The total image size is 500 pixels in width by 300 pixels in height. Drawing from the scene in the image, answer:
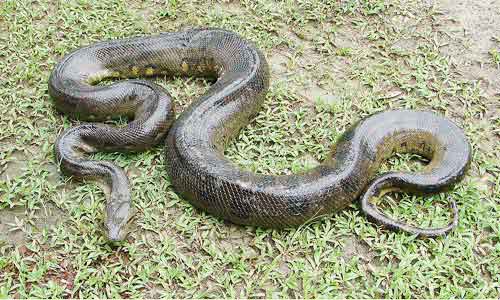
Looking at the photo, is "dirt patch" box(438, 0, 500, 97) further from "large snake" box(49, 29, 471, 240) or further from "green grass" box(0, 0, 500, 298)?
"large snake" box(49, 29, 471, 240)

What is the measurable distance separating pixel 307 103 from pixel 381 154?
1.48 metres

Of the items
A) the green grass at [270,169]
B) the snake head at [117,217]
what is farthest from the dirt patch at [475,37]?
the snake head at [117,217]

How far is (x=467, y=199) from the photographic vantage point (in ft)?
→ 18.9

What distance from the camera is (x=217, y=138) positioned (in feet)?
20.7

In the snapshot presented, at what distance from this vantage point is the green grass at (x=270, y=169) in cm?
511

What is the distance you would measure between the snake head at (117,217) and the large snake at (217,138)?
1cm

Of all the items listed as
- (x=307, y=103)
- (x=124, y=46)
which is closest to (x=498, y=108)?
(x=307, y=103)

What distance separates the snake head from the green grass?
155mm

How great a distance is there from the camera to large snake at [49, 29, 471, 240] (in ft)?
17.8

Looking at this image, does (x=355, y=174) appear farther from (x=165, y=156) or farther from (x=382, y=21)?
(x=382, y=21)

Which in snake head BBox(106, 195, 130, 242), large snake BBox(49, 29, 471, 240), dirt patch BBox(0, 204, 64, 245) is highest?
large snake BBox(49, 29, 471, 240)

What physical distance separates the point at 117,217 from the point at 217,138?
1528 mm

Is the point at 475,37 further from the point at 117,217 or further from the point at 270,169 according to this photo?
the point at 117,217

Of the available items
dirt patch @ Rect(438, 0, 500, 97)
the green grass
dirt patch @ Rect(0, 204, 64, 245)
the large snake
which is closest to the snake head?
the large snake
